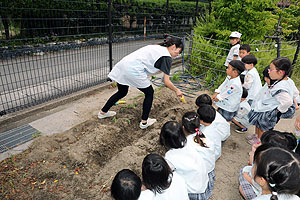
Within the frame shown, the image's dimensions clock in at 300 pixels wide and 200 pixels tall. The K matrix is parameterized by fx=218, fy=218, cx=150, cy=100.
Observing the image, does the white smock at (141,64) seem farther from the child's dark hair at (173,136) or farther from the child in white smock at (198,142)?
the child's dark hair at (173,136)

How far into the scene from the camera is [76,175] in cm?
248

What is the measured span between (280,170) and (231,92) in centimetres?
208

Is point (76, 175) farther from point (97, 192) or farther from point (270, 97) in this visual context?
point (270, 97)

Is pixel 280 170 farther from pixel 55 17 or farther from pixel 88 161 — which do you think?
pixel 55 17

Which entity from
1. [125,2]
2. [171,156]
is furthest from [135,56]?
[125,2]

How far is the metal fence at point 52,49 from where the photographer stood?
426 cm

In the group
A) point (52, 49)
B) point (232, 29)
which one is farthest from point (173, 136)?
point (232, 29)

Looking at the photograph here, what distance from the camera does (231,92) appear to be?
134 inches

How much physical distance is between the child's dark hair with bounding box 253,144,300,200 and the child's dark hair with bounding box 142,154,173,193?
2.19 feet

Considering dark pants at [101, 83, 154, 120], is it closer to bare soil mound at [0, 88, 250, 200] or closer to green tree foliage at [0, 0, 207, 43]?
bare soil mound at [0, 88, 250, 200]

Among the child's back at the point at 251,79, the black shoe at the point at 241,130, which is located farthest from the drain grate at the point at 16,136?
the child's back at the point at 251,79

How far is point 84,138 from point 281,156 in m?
2.35

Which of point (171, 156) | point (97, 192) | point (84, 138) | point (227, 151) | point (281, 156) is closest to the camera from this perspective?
point (281, 156)

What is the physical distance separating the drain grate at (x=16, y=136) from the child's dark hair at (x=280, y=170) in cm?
299
